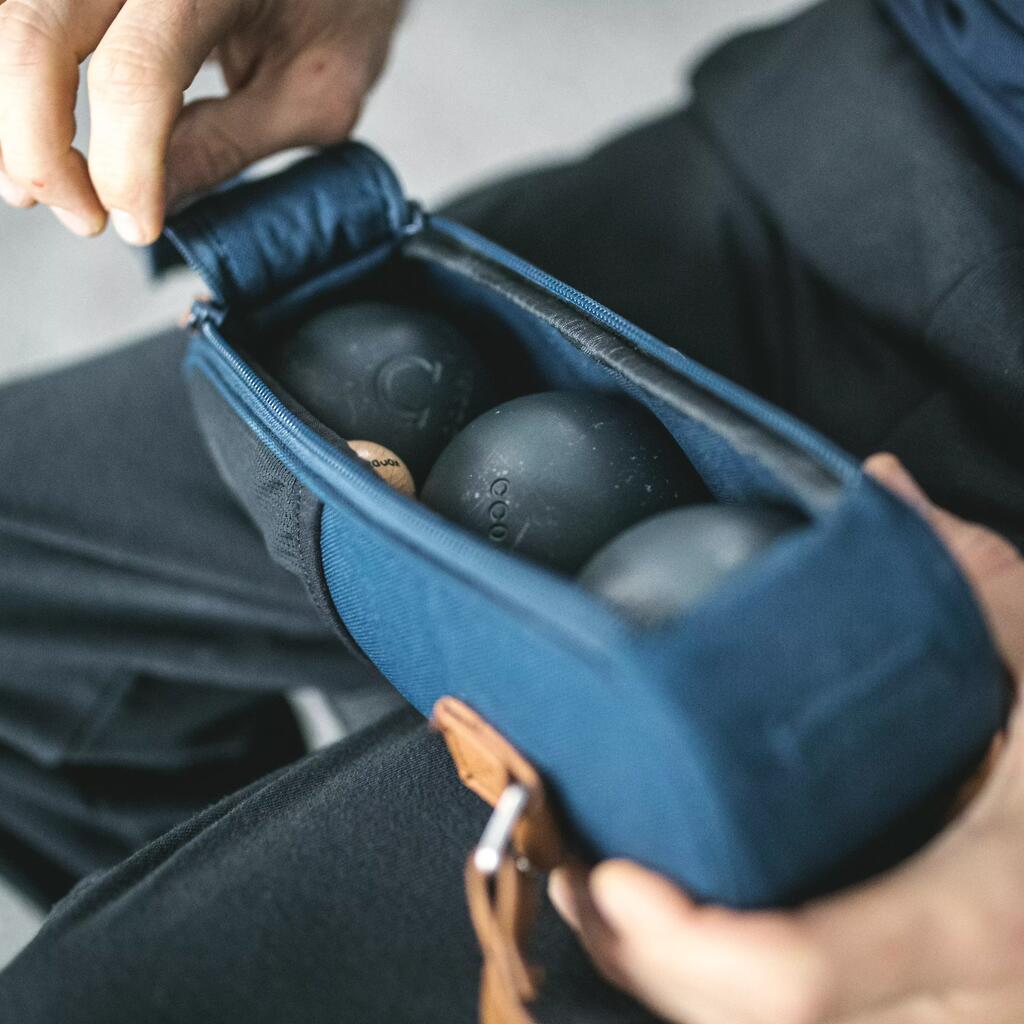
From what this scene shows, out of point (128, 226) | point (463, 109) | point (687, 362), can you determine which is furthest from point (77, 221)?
point (463, 109)

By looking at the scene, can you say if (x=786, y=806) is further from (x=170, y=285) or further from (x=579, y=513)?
(x=170, y=285)

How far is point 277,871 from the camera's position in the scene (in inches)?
23.8

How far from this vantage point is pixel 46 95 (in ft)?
2.28

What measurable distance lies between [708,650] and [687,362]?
22cm

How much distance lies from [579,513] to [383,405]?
0.19m

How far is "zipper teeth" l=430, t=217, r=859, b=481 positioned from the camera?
1.72 ft

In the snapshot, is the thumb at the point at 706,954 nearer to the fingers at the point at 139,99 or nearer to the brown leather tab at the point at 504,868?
the brown leather tab at the point at 504,868

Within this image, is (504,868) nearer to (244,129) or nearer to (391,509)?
(391,509)

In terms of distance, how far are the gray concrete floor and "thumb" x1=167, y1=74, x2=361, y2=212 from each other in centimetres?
84

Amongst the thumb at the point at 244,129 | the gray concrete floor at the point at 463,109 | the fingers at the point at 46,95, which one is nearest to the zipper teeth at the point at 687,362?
the thumb at the point at 244,129

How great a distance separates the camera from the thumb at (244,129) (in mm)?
825

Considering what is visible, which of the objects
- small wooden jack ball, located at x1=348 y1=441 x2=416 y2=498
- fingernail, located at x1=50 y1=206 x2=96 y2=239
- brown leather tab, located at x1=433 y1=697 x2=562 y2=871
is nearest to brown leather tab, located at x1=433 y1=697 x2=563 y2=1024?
brown leather tab, located at x1=433 y1=697 x2=562 y2=871

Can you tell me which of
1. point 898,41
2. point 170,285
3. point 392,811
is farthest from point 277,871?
point 170,285

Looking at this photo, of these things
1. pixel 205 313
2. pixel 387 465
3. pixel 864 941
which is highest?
pixel 205 313
